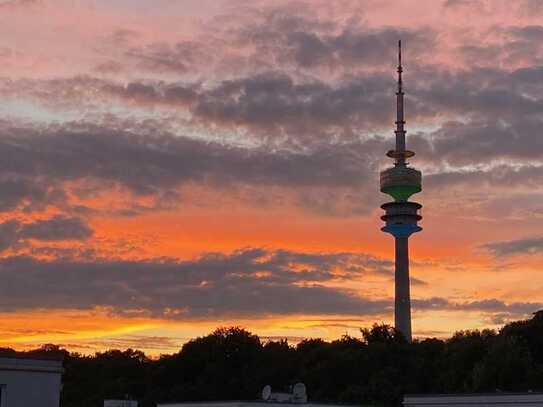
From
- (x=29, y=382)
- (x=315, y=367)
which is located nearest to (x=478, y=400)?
(x=29, y=382)

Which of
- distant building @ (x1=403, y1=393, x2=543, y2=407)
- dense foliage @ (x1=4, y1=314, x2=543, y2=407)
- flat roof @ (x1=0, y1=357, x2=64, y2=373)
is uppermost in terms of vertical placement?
dense foliage @ (x1=4, y1=314, x2=543, y2=407)

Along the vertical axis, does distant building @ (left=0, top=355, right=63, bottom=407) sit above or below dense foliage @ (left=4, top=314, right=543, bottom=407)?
below

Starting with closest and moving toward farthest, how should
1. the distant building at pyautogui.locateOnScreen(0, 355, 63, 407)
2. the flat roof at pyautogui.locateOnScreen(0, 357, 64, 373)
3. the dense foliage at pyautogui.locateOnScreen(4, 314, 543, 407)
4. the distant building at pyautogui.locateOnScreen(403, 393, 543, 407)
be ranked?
1. the flat roof at pyautogui.locateOnScreen(0, 357, 64, 373)
2. the distant building at pyautogui.locateOnScreen(0, 355, 63, 407)
3. the distant building at pyautogui.locateOnScreen(403, 393, 543, 407)
4. the dense foliage at pyautogui.locateOnScreen(4, 314, 543, 407)

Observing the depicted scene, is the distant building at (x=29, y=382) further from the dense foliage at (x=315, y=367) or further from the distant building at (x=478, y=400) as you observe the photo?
the dense foliage at (x=315, y=367)

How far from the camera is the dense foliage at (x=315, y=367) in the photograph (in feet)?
439

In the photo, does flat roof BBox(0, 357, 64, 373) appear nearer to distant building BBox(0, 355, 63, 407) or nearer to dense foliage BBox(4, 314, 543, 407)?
distant building BBox(0, 355, 63, 407)

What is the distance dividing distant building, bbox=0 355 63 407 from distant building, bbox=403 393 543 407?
104 ft

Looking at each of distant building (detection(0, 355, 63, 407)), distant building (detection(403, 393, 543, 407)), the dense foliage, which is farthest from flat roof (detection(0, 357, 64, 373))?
the dense foliage

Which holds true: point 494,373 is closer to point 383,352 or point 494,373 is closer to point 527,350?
point 527,350

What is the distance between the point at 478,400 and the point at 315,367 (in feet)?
257

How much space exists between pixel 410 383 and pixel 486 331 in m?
36.8

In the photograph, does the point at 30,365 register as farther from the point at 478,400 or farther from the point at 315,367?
the point at 315,367

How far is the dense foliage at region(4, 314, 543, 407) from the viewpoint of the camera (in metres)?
134

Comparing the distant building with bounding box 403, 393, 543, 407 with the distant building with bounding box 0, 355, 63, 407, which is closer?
the distant building with bounding box 0, 355, 63, 407
